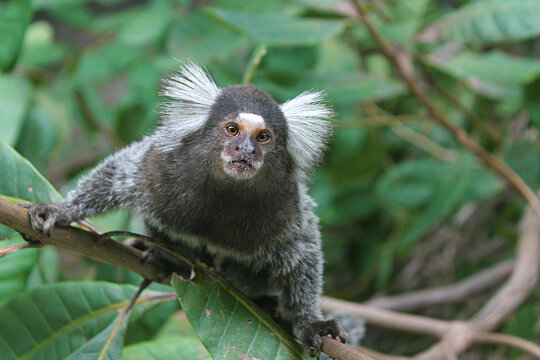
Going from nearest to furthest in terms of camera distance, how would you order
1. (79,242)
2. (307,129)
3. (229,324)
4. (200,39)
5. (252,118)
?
(229,324)
(79,242)
(252,118)
(307,129)
(200,39)

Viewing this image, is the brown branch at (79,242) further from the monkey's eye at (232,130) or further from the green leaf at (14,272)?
the monkey's eye at (232,130)

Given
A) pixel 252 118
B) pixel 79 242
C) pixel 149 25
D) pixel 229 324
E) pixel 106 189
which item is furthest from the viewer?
pixel 149 25

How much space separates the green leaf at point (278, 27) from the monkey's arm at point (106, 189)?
2.12ft

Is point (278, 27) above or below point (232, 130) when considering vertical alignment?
above

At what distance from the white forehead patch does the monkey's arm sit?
40 cm

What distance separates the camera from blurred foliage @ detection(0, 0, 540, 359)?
227 cm

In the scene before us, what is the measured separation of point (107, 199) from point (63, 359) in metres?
0.51

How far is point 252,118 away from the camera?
1.64 m

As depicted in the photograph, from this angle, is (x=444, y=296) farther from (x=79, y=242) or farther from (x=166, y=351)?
(x=79, y=242)

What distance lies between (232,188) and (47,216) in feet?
1.78

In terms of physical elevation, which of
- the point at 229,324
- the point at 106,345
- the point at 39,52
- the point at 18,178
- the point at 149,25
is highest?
the point at 149,25

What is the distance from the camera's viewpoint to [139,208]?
68.1 inches

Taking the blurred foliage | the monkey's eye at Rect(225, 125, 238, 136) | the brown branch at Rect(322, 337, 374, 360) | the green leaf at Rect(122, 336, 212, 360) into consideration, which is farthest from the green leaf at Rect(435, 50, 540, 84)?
the green leaf at Rect(122, 336, 212, 360)

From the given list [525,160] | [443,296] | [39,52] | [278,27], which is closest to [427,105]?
[525,160]
